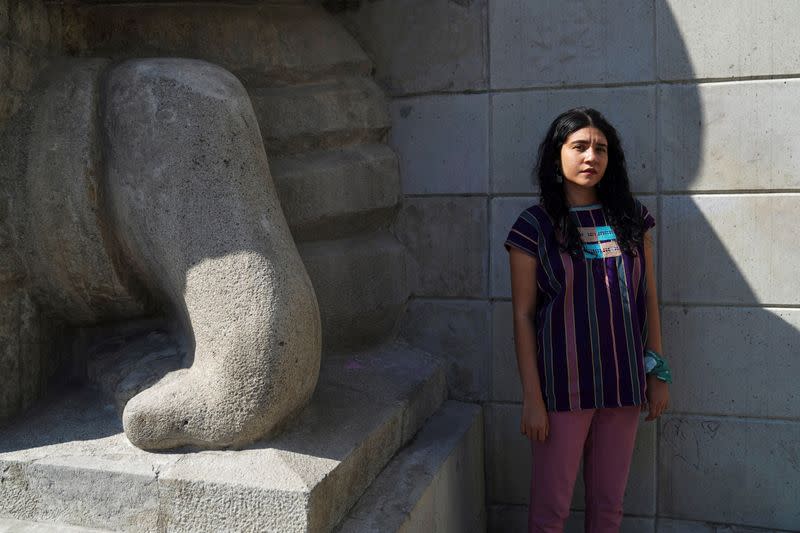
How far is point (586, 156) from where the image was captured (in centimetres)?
220

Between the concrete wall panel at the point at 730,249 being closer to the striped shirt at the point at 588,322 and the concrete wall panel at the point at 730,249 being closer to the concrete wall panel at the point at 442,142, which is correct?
the striped shirt at the point at 588,322

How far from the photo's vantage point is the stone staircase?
179cm

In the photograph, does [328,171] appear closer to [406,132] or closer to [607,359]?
[406,132]

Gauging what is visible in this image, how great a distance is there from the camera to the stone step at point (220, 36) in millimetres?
2258

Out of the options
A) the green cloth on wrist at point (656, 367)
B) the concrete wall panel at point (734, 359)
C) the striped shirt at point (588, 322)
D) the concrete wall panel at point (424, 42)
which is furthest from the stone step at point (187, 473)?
the concrete wall panel at point (424, 42)

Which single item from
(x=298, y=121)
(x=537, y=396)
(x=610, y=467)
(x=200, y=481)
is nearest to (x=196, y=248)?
(x=200, y=481)

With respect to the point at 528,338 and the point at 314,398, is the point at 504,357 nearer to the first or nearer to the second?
the point at 528,338

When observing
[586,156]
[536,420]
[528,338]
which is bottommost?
[536,420]

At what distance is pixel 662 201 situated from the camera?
2.55 m

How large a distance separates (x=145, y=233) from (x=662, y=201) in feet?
4.87

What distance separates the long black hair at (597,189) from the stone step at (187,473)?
0.67 m

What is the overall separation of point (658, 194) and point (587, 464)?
32.3 inches

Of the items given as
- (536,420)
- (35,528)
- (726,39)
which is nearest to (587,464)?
(536,420)

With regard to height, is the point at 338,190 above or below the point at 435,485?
above
